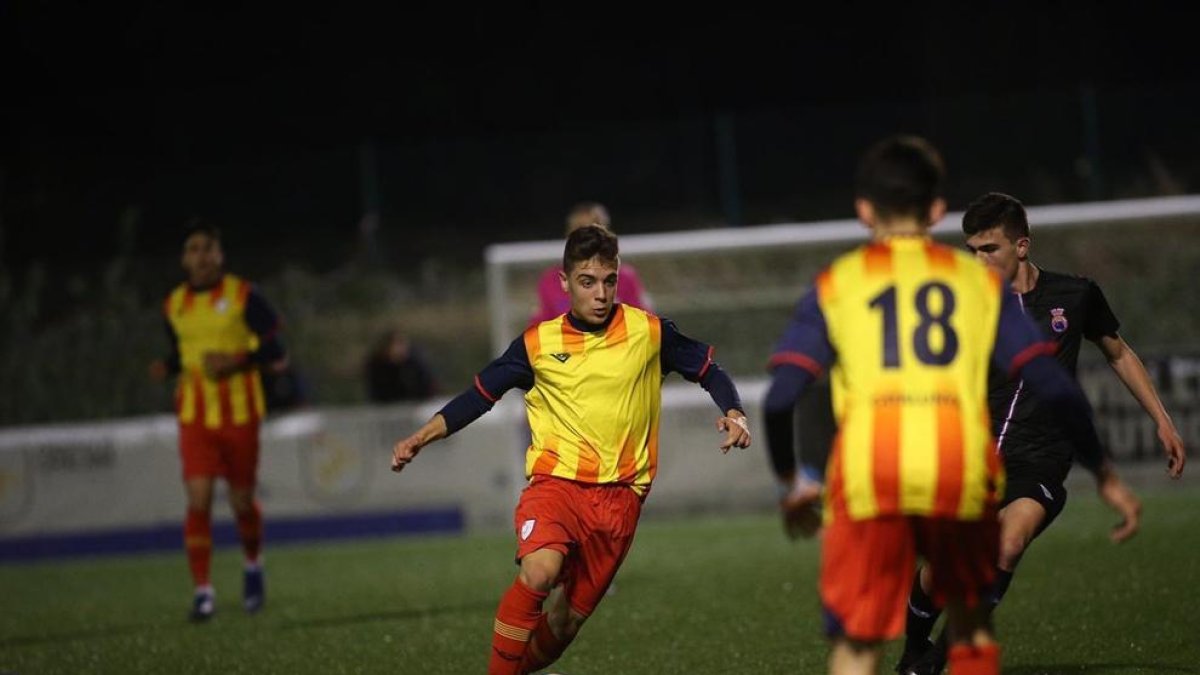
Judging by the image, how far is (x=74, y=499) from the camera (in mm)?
15797

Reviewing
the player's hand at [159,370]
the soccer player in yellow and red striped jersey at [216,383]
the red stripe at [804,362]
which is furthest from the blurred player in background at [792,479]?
the player's hand at [159,370]

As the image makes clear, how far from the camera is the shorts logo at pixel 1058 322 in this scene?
6.47 meters

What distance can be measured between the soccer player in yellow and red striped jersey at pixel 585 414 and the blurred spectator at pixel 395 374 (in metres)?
10.4

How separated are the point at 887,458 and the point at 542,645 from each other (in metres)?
2.20

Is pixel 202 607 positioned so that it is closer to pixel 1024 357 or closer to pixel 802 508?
pixel 802 508

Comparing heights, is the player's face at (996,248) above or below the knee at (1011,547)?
above

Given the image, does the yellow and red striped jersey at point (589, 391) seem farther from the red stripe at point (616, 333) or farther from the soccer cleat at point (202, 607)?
the soccer cleat at point (202, 607)

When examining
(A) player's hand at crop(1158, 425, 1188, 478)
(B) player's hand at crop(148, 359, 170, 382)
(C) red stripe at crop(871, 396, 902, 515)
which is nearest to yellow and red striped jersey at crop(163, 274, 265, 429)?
(B) player's hand at crop(148, 359, 170, 382)

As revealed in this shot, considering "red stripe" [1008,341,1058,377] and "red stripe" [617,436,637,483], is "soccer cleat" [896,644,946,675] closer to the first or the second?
"red stripe" [617,436,637,483]

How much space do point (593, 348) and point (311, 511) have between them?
9.64 meters

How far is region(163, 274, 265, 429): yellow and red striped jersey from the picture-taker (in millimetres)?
10281

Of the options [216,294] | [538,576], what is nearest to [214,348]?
[216,294]

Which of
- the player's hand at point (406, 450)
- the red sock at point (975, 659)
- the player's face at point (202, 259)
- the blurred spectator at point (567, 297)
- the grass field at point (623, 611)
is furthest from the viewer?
the player's face at point (202, 259)

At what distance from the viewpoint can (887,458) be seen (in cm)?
442
